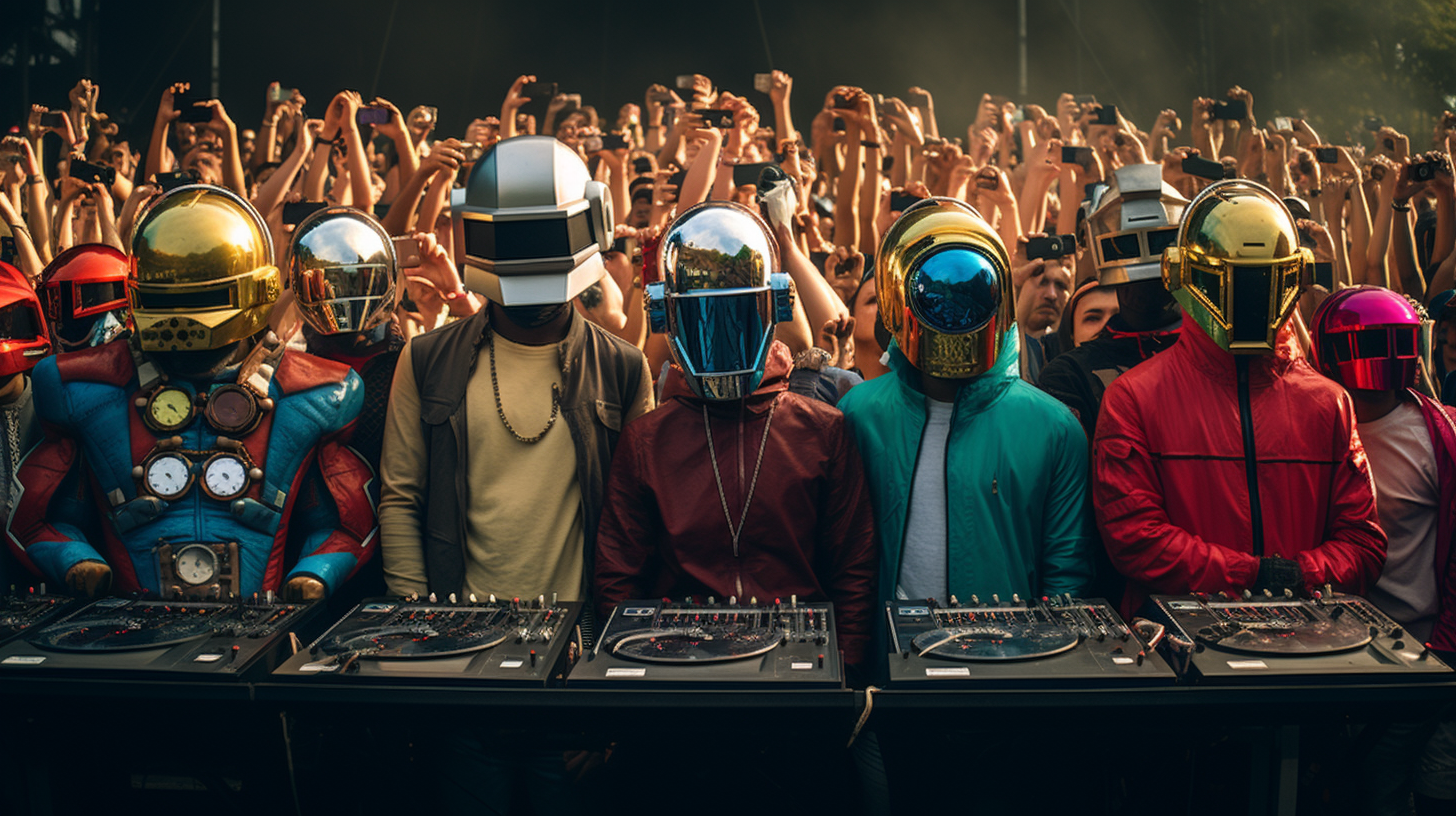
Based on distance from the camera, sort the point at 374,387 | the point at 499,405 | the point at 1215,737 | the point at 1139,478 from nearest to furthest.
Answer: the point at 1215,737, the point at 1139,478, the point at 499,405, the point at 374,387

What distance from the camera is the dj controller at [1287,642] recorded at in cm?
218

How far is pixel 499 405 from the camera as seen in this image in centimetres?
303

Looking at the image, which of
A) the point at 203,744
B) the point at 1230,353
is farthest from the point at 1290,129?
the point at 203,744

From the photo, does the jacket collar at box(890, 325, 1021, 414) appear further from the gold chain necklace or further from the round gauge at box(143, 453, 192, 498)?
the round gauge at box(143, 453, 192, 498)

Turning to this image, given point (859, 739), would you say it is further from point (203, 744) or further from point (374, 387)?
point (374, 387)

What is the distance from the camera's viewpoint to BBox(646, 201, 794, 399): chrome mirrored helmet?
2828 millimetres

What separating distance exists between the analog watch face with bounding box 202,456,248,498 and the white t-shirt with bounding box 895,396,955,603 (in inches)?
70.7

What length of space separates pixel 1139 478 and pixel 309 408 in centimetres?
223

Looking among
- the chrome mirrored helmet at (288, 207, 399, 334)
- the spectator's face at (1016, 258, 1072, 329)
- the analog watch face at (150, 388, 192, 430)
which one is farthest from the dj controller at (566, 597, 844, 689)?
the spectator's face at (1016, 258, 1072, 329)

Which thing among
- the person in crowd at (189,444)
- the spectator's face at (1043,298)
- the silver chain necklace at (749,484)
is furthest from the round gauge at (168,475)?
the spectator's face at (1043,298)

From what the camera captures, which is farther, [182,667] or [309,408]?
[309,408]

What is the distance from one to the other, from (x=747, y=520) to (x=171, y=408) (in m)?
1.64

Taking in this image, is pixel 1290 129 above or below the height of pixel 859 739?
above

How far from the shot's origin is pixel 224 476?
9.87ft
